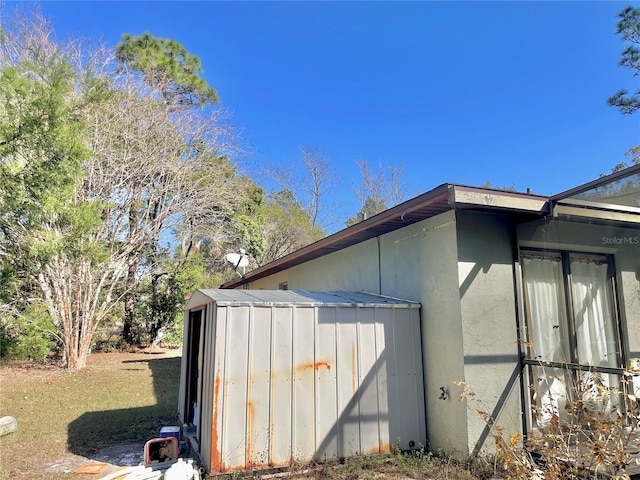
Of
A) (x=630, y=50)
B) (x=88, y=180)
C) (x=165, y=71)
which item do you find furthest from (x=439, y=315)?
(x=165, y=71)

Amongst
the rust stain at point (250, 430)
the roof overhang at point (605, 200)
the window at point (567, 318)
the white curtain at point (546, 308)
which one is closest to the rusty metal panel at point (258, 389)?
the rust stain at point (250, 430)

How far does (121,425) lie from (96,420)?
636 millimetres

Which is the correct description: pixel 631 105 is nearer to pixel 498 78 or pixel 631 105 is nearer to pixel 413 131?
pixel 498 78

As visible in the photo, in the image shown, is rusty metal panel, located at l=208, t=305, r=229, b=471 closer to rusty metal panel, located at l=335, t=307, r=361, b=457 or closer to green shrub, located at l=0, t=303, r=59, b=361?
rusty metal panel, located at l=335, t=307, r=361, b=457

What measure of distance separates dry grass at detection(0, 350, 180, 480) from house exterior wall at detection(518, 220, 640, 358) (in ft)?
18.9

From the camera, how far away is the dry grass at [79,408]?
5125 millimetres

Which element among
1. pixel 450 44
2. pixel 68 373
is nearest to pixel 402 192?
pixel 450 44

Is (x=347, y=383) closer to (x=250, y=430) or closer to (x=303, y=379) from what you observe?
(x=303, y=379)

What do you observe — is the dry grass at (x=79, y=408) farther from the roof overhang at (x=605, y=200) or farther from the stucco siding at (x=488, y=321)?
the roof overhang at (x=605, y=200)

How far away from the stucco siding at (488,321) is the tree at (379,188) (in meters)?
17.6

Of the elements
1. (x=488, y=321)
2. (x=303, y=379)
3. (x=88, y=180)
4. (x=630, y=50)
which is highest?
(x=630, y=50)

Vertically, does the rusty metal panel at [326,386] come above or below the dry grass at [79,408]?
above

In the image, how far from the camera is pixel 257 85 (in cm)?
1472

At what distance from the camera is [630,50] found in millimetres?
10203
